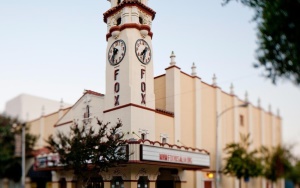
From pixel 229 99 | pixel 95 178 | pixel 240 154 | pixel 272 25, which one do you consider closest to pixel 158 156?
pixel 95 178

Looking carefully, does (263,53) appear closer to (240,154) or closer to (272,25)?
(272,25)

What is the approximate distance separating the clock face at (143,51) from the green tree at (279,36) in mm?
14462

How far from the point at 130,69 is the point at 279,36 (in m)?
16.3

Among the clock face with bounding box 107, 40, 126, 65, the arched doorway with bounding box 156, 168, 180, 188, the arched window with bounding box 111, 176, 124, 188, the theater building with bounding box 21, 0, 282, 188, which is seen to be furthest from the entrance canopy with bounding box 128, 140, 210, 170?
the clock face with bounding box 107, 40, 126, 65

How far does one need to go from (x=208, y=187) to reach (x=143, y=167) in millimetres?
11296

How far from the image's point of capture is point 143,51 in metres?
29.8

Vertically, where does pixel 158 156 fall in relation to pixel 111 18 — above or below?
below

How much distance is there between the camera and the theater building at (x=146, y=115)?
89.2 feet

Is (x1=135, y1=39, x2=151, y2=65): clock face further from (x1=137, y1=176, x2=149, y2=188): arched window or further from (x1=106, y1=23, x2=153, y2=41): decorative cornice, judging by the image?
(x1=137, y1=176, x2=149, y2=188): arched window

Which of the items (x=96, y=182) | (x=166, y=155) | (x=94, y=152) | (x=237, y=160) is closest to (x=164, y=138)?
(x=166, y=155)

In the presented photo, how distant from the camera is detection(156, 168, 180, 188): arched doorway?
31.3 metres

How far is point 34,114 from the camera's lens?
45.6 meters

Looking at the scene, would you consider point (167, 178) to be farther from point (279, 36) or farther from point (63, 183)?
point (279, 36)

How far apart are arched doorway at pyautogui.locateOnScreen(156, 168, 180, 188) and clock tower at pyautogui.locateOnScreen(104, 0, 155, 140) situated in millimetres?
4385
